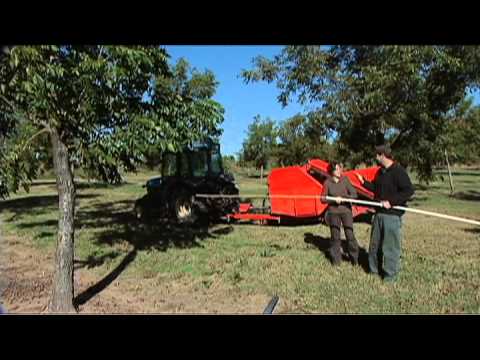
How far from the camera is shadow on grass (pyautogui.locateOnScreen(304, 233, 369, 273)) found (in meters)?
7.05

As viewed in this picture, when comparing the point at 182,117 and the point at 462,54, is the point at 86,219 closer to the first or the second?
the point at 182,117

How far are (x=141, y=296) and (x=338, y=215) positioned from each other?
132 inches

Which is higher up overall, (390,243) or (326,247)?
(390,243)

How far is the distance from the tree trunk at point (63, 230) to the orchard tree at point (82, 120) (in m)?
0.01

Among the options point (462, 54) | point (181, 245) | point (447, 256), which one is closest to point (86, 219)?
point (181, 245)

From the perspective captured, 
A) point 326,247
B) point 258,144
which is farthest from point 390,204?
point 258,144

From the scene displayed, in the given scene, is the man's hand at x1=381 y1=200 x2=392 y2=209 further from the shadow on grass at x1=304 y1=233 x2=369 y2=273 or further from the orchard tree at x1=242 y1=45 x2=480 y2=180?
the orchard tree at x1=242 y1=45 x2=480 y2=180

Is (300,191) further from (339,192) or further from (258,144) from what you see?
(258,144)

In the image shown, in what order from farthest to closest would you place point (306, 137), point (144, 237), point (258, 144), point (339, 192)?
1. point (258, 144)
2. point (306, 137)
3. point (144, 237)
4. point (339, 192)

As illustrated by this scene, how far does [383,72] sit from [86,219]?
9.89 meters

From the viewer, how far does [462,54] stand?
11.1 m

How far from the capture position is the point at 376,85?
10.2 metres

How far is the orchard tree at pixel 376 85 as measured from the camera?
399 inches

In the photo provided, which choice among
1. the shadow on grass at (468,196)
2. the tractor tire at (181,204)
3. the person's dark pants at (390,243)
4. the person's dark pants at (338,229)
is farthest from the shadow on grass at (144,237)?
the shadow on grass at (468,196)
